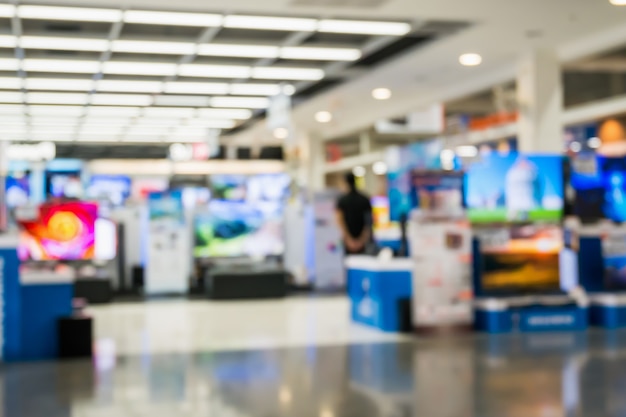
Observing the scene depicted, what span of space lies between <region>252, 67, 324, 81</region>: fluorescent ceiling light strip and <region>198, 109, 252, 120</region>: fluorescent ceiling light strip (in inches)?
134

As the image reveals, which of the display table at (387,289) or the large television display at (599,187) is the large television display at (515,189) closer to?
the large television display at (599,187)

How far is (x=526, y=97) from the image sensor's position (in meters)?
12.1

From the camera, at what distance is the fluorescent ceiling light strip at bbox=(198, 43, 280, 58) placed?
11711mm

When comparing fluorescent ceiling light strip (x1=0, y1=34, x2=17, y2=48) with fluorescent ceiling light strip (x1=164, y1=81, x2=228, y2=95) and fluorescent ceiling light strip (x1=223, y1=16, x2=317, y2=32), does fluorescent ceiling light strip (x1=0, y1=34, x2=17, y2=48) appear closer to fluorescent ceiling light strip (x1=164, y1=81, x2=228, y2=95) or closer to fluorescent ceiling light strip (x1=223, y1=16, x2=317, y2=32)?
fluorescent ceiling light strip (x1=223, y1=16, x2=317, y2=32)

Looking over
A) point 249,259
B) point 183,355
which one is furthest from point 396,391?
point 249,259

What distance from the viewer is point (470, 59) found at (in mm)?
12484

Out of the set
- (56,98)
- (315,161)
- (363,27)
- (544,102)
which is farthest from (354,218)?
(315,161)

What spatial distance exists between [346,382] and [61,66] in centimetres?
857

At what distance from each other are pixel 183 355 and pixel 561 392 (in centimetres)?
319

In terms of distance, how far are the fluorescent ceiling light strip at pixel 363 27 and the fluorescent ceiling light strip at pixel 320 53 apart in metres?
1.15

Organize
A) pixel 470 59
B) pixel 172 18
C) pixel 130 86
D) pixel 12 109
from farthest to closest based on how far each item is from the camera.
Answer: pixel 12 109 → pixel 130 86 → pixel 470 59 → pixel 172 18

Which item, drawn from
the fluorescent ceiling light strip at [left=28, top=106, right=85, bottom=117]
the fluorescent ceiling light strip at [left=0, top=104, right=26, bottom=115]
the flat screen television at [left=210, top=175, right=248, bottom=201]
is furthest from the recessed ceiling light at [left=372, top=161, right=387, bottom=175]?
the fluorescent ceiling light strip at [left=0, top=104, right=26, bottom=115]

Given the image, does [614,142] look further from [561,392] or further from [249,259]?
[561,392]

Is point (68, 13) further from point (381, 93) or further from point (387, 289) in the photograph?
point (381, 93)
